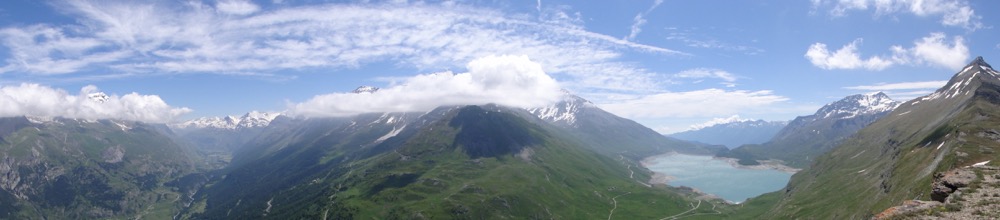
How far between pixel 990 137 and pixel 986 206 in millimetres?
161677

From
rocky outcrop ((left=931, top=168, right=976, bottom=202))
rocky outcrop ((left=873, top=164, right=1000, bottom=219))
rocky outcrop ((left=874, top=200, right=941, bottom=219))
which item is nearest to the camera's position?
rocky outcrop ((left=873, top=164, right=1000, bottom=219))

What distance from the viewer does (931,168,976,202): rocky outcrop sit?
55203 millimetres

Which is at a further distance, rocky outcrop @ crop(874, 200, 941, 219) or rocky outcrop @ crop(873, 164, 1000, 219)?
rocky outcrop @ crop(874, 200, 941, 219)

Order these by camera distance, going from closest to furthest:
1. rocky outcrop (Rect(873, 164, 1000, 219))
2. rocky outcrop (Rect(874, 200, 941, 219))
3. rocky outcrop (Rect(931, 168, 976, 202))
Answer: rocky outcrop (Rect(873, 164, 1000, 219)) < rocky outcrop (Rect(874, 200, 941, 219)) < rocky outcrop (Rect(931, 168, 976, 202))

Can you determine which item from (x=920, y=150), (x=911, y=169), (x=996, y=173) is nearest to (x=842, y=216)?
(x=911, y=169)

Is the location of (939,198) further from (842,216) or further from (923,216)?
(842,216)

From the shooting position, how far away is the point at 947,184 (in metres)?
57.2

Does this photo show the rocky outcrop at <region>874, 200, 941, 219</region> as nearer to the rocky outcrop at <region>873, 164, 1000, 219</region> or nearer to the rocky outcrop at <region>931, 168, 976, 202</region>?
the rocky outcrop at <region>873, 164, 1000, 219</region>

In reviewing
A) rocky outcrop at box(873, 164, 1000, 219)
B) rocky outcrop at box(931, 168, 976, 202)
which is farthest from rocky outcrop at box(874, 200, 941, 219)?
rocky outcrop at box(931, 168, 976, 202)

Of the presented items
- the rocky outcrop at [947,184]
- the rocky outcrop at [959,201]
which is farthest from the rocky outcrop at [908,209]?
the rocky outcrop at [947,184]

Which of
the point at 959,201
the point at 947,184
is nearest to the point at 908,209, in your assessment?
the point at 959,201

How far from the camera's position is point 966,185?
55094 mm

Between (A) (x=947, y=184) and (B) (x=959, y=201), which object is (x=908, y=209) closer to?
(B) (x=959, y=201)

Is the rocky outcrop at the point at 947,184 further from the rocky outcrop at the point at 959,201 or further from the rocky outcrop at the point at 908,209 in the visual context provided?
the rocky outcrop at the point at 908,209
